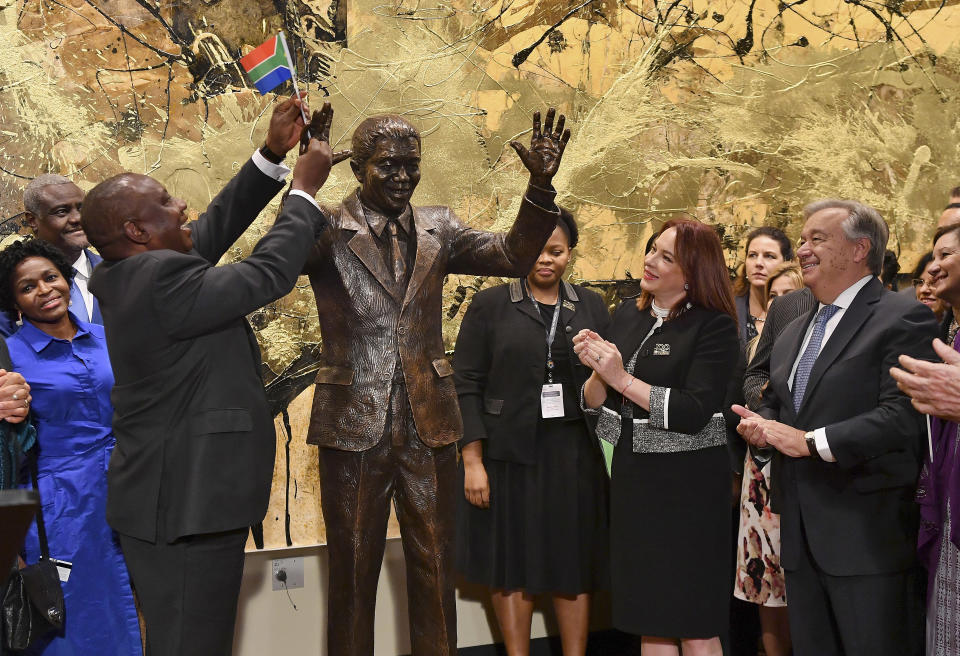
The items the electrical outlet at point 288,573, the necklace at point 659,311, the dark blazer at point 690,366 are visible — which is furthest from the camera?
the electrical outlet at point 288,573

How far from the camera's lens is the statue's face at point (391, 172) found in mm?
2617

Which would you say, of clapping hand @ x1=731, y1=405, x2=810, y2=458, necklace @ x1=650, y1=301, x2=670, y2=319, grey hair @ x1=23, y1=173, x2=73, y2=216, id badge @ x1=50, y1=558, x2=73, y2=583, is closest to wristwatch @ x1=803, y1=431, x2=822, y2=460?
clapping hand @ x1=731, y1=405, x2=810, y2=458

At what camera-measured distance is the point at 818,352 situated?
3070 millimetres

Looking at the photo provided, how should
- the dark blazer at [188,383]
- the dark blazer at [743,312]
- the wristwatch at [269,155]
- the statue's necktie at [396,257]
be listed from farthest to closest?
the dark blazer at [743,312], the statue's necktie at [396,257], the wristwatch at [269,155], the dark blazer at [188,383]

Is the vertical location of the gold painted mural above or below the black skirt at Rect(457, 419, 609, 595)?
above

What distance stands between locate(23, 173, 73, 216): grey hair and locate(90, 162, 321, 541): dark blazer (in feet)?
4.24

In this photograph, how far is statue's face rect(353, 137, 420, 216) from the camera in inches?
103

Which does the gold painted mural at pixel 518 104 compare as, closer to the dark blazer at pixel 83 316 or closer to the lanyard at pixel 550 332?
the dark blazer at pixel 83 316

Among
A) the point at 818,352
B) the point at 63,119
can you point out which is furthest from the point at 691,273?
the point at 63,119

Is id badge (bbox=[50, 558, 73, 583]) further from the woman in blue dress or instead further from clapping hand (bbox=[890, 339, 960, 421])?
clapping hand (bbox=[890, 339, 960, 421])

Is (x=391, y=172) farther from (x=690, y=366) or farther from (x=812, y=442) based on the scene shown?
(x=812, y=442)

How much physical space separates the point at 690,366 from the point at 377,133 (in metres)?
1.41

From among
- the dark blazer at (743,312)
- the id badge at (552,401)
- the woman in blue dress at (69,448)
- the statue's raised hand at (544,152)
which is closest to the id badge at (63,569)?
the woman in blue dress at (69,448)

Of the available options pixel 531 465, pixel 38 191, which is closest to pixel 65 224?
pixel 38 191
